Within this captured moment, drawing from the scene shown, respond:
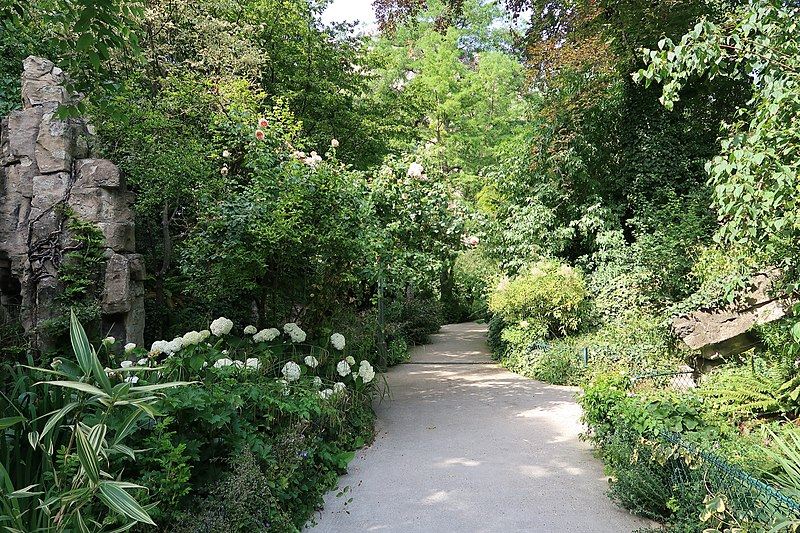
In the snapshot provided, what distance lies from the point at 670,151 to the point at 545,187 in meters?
2.60

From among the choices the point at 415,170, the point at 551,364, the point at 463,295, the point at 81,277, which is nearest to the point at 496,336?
the point at 551,364

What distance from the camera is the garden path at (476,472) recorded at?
377cm

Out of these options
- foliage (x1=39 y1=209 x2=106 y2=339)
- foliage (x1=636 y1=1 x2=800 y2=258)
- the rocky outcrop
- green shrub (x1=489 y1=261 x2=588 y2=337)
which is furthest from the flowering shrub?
green shrub (x1=489 y1=261 x2=588 y2=337)

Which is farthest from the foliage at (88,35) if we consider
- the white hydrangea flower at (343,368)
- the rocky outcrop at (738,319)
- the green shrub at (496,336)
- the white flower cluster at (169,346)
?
the green shrub at (496,336)

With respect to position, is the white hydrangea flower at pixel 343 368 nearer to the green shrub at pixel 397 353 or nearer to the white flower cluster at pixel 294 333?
the white flower cluster at pixel 294 333

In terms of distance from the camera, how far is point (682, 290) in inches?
359

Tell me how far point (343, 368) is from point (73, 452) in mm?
2929

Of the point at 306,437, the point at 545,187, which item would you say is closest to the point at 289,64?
the point at 545,187

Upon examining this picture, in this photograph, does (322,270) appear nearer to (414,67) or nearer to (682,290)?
(682,290)

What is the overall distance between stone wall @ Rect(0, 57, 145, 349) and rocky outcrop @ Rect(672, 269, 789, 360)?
7165 millimetres

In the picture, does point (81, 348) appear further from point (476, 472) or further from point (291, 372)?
point (476, 472)

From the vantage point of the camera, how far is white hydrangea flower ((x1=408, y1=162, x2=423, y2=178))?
6741 mm

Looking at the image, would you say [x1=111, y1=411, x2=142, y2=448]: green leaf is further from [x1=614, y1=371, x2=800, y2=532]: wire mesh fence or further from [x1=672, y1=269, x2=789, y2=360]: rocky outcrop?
[x1=672, y1=269, x2=789, y2=360]: rocky outcrop

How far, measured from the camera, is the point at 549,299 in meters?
10.2
